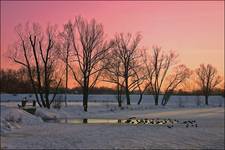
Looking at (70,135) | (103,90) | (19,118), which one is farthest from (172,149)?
(103,90)

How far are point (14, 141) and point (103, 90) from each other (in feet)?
526

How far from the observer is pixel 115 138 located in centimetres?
2277

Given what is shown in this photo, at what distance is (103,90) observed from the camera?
179750mm

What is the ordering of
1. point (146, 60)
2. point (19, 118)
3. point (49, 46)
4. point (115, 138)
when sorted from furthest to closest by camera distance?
point (146, 60)
point (49, 46)
point (19, 118)
point (115, 138)

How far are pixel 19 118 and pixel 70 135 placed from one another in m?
8.02

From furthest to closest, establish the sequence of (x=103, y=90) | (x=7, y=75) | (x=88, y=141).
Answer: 1. (x=103, y=90)
2. (x=7, y=75)
3. (x=88, y=141)

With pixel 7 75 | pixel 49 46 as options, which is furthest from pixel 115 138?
pixel 7 75

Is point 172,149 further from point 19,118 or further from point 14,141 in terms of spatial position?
point 19,118

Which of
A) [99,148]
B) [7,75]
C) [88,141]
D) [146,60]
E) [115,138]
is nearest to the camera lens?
[99,148]

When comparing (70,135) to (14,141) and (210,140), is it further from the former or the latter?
(210,140)

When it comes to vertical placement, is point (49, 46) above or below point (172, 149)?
above

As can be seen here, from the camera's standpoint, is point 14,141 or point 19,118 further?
point 19,118

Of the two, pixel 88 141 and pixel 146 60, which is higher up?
pixel 146 60

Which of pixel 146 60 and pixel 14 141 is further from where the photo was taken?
pixel 146 60
